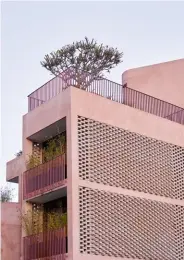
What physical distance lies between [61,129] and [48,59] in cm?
850

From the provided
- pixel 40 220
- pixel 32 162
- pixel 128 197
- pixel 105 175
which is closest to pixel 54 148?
pixel 32 162

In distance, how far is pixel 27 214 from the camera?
18844 mm

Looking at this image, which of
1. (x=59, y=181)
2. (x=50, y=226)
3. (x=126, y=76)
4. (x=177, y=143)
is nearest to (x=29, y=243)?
(x=50, y=226)

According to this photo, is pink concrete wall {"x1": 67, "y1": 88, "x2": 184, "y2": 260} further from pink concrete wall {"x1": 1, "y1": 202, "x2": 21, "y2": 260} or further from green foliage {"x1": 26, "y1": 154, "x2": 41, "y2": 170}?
pink concrete wall {"x1": 1, "y1": 202, "x2": 21, "y2": 260}

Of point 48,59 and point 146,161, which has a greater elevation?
point 48,59

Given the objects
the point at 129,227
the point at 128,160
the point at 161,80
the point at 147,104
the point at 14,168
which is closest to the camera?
the point at 129,227

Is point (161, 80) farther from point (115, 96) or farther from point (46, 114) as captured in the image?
point (46, 114)

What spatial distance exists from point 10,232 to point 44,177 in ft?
8.37

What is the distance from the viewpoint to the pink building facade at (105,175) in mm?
16875

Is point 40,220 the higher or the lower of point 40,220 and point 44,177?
the lower

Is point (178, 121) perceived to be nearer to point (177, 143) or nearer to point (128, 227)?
point (177, 143)

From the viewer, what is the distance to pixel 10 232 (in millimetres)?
19406

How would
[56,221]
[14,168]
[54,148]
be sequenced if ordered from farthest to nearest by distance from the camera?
1. [14,168]
2. [54,148]
3. [56,221]

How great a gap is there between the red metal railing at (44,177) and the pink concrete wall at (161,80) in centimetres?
765
